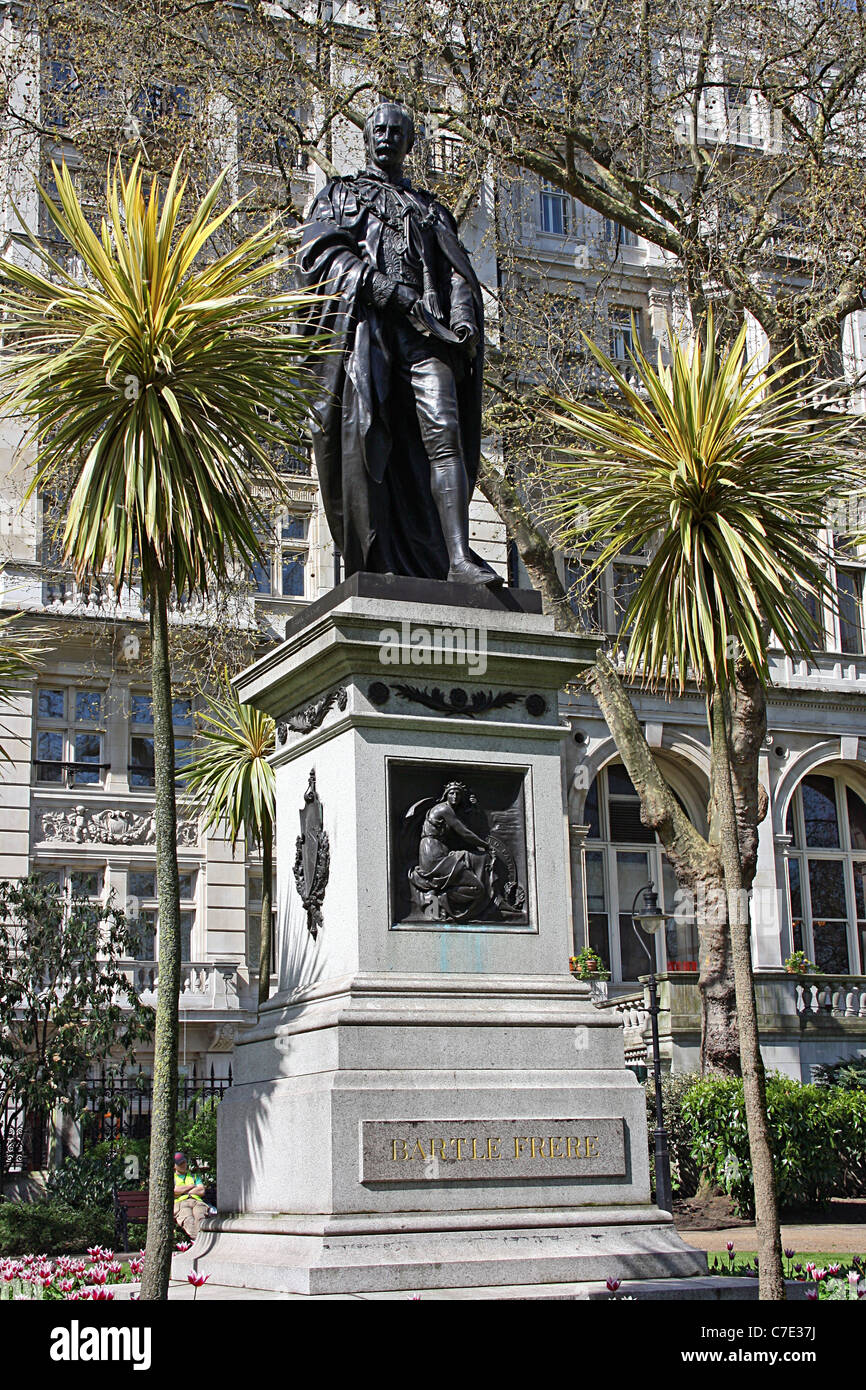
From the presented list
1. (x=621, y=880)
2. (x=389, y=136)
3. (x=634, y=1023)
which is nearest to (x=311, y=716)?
(x=389, y=136)

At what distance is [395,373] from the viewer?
957cm

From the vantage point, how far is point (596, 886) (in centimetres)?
3819

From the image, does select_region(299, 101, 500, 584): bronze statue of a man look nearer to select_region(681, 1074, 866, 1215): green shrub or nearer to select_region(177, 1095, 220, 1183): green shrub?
select_region(177, 1095, 220, 1183): green shrub

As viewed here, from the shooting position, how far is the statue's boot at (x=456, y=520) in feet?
29.7

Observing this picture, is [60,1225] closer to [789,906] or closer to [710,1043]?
[710,1043]

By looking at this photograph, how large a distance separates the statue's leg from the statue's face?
1345 millimetres

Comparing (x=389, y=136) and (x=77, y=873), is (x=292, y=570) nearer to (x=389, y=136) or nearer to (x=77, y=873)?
(x=77, y=873)

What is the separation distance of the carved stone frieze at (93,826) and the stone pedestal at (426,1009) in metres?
24.7

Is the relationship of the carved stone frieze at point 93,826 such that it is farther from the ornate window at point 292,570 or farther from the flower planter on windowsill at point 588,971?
the flower planter on windowsill at point 588,971

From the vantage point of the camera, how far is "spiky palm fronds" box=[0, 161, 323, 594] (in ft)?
27.7

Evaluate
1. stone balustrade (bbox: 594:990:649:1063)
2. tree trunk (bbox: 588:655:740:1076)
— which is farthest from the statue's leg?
stone balustrade (bbox: 594:990:649:1063)

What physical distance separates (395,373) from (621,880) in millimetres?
30037

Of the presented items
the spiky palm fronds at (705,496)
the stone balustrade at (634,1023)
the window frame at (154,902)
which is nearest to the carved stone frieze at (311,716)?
the spiky palm fronds at (705,496)
